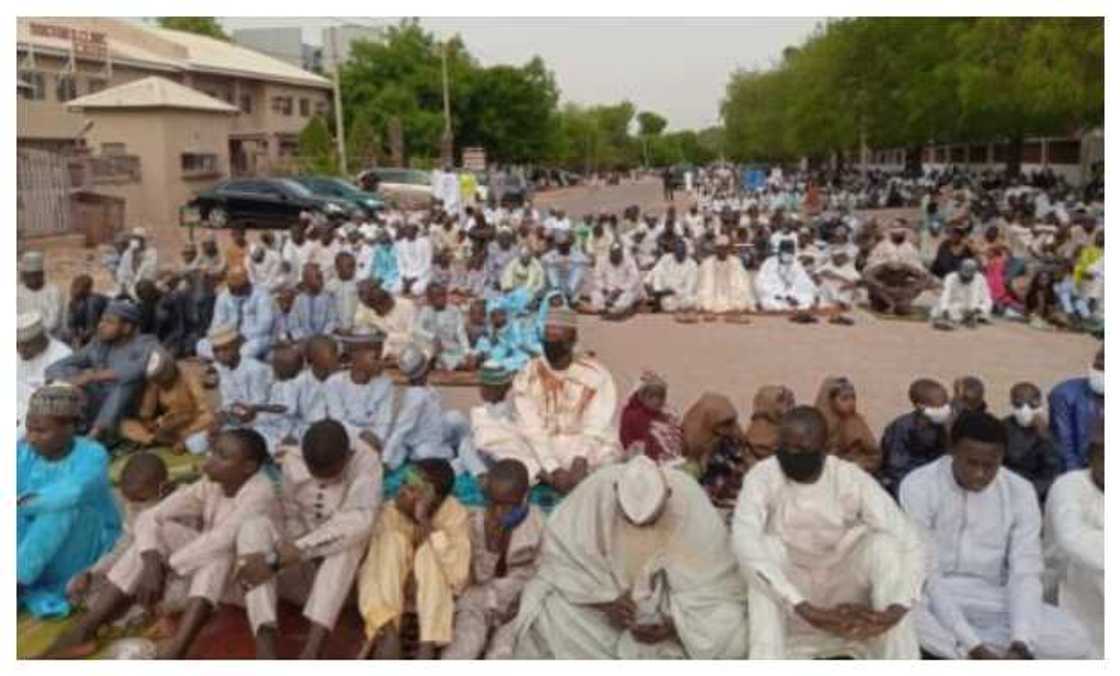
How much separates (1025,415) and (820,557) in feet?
6.12

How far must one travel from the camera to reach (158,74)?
30719mm

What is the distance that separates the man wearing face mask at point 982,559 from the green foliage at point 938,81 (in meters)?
13.0

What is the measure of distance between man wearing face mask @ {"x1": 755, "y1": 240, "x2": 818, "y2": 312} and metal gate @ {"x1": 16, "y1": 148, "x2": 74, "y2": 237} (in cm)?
1257

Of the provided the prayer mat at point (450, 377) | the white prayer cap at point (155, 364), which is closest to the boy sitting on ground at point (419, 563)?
the white prayer cap at point (155, 364)

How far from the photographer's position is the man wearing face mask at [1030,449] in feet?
17.2

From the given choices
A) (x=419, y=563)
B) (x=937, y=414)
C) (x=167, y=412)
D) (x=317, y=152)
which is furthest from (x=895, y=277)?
(x=317, y=152)

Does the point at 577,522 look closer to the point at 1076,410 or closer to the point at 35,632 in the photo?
the point at 35,632

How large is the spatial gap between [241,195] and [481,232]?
426 inches

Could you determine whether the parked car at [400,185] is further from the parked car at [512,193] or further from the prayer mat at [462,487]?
the prayer mat at [462,487]

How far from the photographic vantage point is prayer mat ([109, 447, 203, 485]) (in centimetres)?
620

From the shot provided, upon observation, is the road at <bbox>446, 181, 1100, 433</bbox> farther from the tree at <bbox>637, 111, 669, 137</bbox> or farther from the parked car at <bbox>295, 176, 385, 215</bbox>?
the tree at <bbox>637, 111, 669, 137</bbox>

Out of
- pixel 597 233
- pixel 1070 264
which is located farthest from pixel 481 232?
pixel 1070 264

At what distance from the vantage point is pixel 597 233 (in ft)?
50.4

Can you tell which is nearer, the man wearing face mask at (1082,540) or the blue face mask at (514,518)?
the man wearing face mask at (1082,540)
